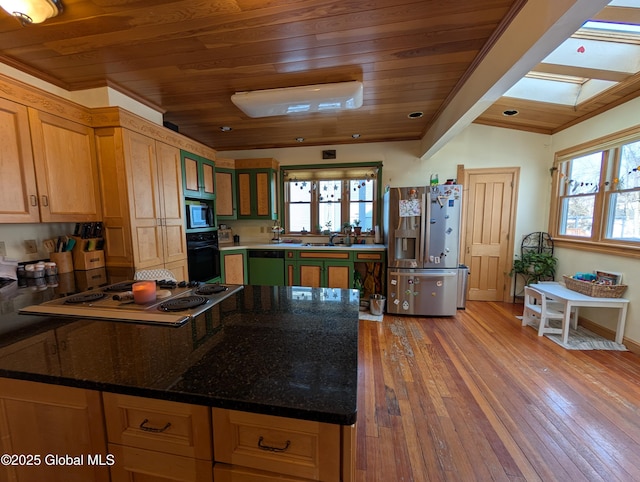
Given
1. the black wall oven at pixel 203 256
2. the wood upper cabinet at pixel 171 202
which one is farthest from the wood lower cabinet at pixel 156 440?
the black wall oven at pixel 203 256

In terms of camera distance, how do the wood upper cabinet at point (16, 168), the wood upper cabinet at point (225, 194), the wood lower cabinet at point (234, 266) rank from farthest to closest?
the wood upper cabinet at point (225, 194), the wood lower cabinet at point (234, 266), the wood upper cabinet at point (16, 168)

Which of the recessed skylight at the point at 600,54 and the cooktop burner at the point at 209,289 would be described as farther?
the recessed skylight at the point at 600,54

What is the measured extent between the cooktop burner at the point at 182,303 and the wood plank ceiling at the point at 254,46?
1.57 meters

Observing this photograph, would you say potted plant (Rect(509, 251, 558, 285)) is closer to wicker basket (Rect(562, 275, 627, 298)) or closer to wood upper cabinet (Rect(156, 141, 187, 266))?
wicker basket (Rect(562, 275, 627, 298))

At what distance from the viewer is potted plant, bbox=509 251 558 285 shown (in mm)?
3494

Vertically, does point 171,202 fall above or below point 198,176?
below

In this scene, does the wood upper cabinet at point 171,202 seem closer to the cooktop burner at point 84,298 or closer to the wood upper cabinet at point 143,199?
the wood upper cabinet at point 143,199

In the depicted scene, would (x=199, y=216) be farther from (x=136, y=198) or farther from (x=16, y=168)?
(x=16, y=168)

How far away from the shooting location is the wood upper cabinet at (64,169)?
6.18ft

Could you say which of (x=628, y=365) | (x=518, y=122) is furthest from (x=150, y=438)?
(x=518, y=122)

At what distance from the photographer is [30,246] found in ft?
6.87

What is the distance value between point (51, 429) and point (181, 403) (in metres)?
0.50

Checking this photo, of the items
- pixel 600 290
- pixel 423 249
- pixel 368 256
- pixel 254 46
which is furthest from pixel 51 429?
pixel 600 290

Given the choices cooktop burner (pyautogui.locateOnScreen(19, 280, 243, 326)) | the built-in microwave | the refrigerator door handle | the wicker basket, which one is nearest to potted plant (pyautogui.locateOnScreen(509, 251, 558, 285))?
the wicker basket
